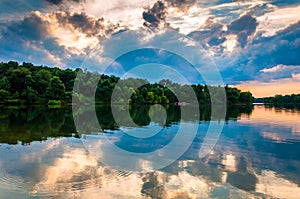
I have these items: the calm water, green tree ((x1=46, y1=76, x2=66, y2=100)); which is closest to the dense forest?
green tree ((x1=46, y1=76, x2=66, y2=100))

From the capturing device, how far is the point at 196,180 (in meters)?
8.48

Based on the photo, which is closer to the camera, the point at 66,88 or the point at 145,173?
the point at 145,173

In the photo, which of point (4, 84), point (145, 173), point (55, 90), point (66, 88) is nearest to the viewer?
point (145, 173)

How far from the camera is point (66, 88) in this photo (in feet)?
260

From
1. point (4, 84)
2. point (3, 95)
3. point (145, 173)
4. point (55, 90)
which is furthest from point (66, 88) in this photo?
point (145, 173)

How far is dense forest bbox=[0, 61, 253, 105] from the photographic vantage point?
200ft

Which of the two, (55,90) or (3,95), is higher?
(55,90)

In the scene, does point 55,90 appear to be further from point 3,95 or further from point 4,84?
point 3,95

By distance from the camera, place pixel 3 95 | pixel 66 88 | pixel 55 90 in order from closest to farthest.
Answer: pixel 3 95, pixel 55 90, pixel 66 88

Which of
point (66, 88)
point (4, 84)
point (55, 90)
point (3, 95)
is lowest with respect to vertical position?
point (3, 95)

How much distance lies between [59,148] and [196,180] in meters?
6.95

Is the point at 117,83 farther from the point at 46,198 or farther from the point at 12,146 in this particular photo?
the point at 46,198

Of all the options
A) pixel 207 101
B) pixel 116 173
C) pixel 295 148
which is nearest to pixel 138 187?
pixel 116 173

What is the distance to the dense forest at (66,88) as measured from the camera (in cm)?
6092
